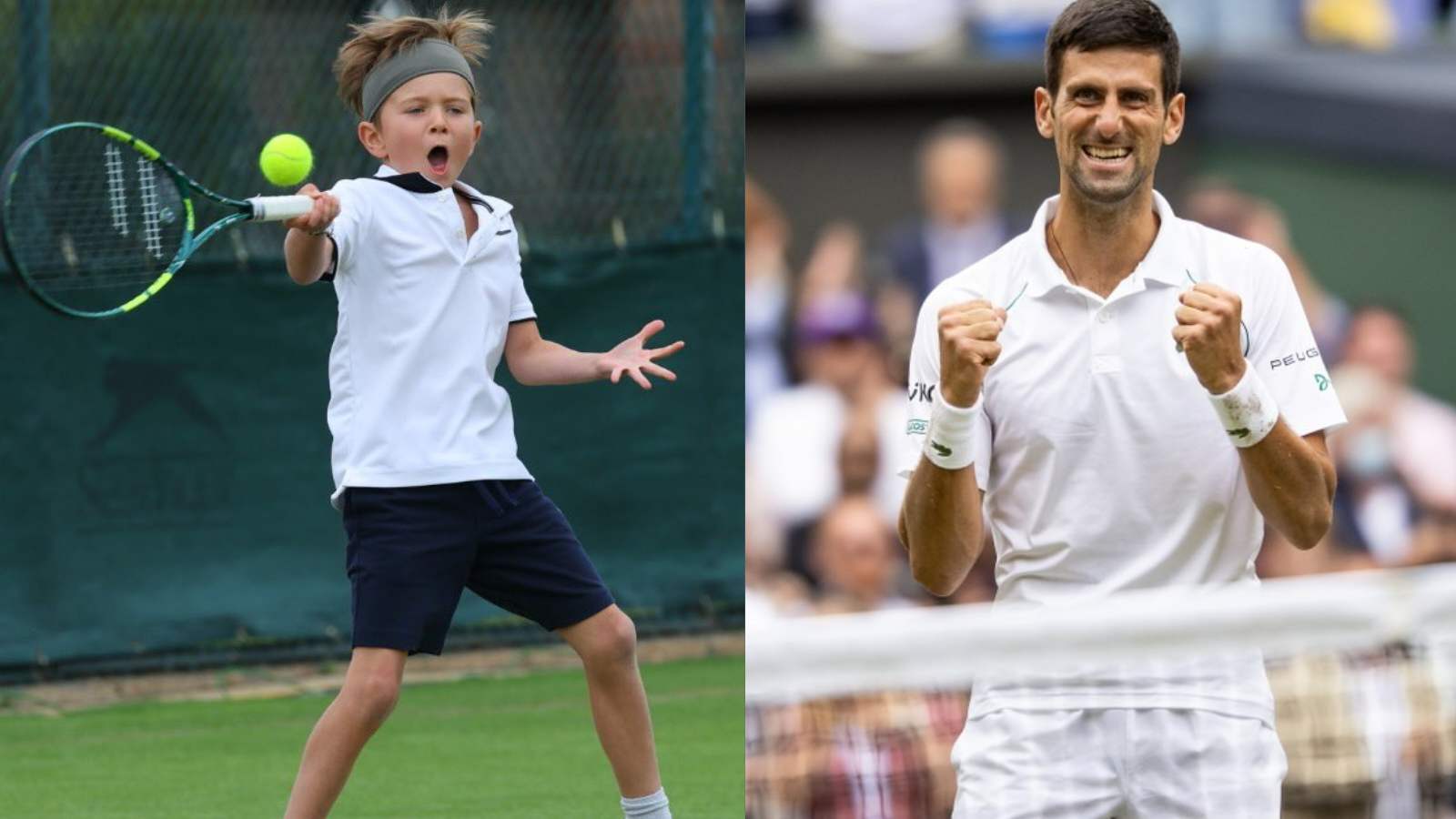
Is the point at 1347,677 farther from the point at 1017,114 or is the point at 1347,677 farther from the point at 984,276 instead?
the point at 1017,114

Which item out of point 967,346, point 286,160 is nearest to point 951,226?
point 286,160

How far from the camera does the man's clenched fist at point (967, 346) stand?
2.93 m

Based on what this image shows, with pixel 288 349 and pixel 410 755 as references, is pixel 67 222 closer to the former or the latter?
pixel 288 349

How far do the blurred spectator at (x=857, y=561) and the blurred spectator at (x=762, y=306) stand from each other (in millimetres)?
854

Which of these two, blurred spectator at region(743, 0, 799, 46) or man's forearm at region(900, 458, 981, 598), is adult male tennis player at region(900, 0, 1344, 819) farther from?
blurred spectator at region(743, 0, 799, 46)

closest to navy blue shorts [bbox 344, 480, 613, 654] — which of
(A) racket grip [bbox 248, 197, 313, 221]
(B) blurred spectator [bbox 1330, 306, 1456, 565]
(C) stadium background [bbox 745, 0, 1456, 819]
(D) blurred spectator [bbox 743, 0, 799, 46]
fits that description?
(A) racket grip [bbox 248, 197, 313, 221]

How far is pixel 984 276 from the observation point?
10.6 ft

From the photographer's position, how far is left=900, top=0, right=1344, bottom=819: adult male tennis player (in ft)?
9.88

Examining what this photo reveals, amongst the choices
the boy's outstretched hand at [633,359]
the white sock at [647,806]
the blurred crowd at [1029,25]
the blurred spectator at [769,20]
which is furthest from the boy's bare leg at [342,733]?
the blurred crowd at [1029,25]

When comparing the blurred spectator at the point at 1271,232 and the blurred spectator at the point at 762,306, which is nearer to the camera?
the blurred spectator at the point at 1271,232

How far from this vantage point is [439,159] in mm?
4391

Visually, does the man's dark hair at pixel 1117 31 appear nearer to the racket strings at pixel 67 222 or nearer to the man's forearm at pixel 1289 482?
the man's forearm at pixel 1289 482

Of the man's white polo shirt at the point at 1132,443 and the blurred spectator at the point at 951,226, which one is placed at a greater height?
the blurred spectator at the point at 951,226

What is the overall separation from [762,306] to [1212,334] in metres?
6.67
